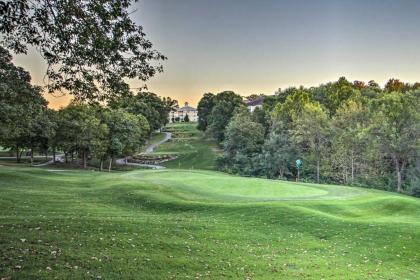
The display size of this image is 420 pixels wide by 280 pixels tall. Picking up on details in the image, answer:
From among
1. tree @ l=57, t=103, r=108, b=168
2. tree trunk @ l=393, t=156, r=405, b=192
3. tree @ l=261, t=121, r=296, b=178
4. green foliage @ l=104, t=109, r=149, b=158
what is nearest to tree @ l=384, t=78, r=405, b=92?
tree @ l=261, t=121, r=296, b=178

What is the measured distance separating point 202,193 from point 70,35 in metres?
19.5

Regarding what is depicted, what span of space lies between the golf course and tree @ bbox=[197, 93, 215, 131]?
103 m

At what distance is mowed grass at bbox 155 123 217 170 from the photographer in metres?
89.1

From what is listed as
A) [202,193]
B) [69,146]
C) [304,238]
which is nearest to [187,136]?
[69,146]

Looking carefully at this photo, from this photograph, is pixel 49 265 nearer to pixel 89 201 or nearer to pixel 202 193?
pixel 89 201

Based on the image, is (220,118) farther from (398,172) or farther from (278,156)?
(398,172)

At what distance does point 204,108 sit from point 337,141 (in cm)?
7363

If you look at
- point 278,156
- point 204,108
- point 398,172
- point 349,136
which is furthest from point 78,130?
point 204,108

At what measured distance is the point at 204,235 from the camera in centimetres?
1633

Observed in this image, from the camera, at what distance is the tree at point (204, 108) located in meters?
132

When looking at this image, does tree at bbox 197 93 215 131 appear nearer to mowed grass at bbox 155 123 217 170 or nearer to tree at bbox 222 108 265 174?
mowed grass at bbox 155 123 217 170

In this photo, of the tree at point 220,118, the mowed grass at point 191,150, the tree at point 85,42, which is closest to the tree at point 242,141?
the mowed grass at point 191,150

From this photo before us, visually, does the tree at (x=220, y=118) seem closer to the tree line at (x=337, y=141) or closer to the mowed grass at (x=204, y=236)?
the tree line at (x=337, y=141)

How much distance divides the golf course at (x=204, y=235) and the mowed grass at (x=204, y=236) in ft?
0.15
